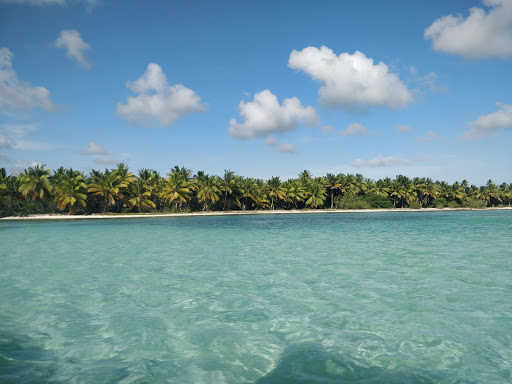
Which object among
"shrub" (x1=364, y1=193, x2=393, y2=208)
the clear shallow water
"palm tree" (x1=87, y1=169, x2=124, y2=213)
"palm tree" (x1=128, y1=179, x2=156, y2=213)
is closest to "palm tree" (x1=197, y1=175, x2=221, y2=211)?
"palm tree" (x1=128, y1=179, x2=156, y2=213)

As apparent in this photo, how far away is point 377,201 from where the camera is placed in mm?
86875

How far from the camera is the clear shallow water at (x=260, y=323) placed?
4824 mm

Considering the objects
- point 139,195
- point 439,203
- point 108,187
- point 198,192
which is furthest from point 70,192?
point 439,203

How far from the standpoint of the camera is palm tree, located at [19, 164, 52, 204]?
55694 millimetres

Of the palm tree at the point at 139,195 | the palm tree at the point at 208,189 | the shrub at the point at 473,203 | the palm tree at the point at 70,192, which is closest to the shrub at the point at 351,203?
the palm tree at the point at 208,189

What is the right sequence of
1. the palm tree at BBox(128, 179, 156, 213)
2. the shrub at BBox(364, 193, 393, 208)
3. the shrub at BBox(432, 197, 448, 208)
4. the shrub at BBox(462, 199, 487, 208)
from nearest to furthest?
the palm tree at BBox(128, 179, 156, 213)
the shrub at BBox(364, 193, 393, 208)
the shrub at BBox(432, 197, 448, 208)
the shrub at BBox(462, 199, 487, 208)

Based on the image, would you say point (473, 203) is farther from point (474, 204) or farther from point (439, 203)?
point (439, 203)

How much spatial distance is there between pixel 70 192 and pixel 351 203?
61.8 m

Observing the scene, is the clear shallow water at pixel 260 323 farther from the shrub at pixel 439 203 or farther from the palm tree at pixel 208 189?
the shrub at pixel 439 203

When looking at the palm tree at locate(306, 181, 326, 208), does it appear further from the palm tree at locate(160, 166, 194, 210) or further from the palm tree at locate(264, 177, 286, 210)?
the palm tree at locate(160, 166, 194, 210)

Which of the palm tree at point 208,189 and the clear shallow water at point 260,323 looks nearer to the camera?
the clear shallow water at point 260,323

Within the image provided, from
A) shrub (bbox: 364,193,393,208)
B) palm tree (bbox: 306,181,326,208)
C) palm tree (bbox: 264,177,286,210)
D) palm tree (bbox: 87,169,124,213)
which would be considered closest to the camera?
palm tree (bbox: 87,169,124,213)

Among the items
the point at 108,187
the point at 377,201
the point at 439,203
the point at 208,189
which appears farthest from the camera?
the point at 439,203

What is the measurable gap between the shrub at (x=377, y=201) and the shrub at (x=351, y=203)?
1.35 m
